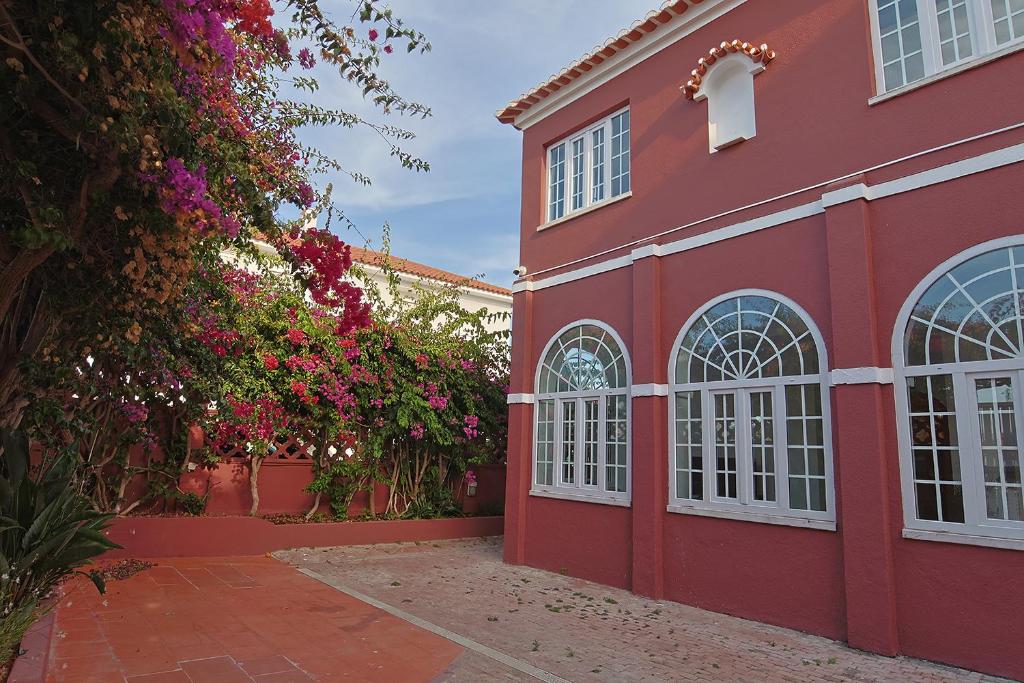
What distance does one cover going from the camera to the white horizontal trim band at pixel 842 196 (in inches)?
204

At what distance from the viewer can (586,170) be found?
29.8ft

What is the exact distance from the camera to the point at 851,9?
20.4 feet

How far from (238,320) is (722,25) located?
22.6ft

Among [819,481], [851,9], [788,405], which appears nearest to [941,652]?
[819,481]

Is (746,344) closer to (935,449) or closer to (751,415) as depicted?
(751,415)

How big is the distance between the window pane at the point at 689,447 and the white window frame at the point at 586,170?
2.72 m

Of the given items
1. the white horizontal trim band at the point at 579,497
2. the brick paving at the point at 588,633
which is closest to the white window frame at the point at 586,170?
the white horizontal trim band at the point at 579,497

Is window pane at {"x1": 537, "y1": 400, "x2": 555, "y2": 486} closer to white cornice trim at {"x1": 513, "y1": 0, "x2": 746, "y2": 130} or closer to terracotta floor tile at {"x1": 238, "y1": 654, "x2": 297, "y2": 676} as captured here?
A: white cornice trim at {"x1": 513, "y1": 0, "x2": 746, "y2": 130}

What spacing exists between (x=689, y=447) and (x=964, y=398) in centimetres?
261

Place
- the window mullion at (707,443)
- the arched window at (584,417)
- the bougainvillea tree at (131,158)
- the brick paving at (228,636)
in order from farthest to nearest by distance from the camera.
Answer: the arched window at (584,417) < the window mullion at (707,443) < the brick paving at (228,636) < the bougainvillea tree at (131,158)

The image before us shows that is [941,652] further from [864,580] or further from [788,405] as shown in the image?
[788,405]

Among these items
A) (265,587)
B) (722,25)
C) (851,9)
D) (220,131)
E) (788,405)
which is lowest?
(265,587)

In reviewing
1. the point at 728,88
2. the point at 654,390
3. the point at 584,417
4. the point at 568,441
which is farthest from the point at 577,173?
the point at 568,441

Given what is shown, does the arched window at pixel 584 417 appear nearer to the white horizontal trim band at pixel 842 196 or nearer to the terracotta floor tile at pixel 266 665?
the white horizontal trim band at pixel 842 196
